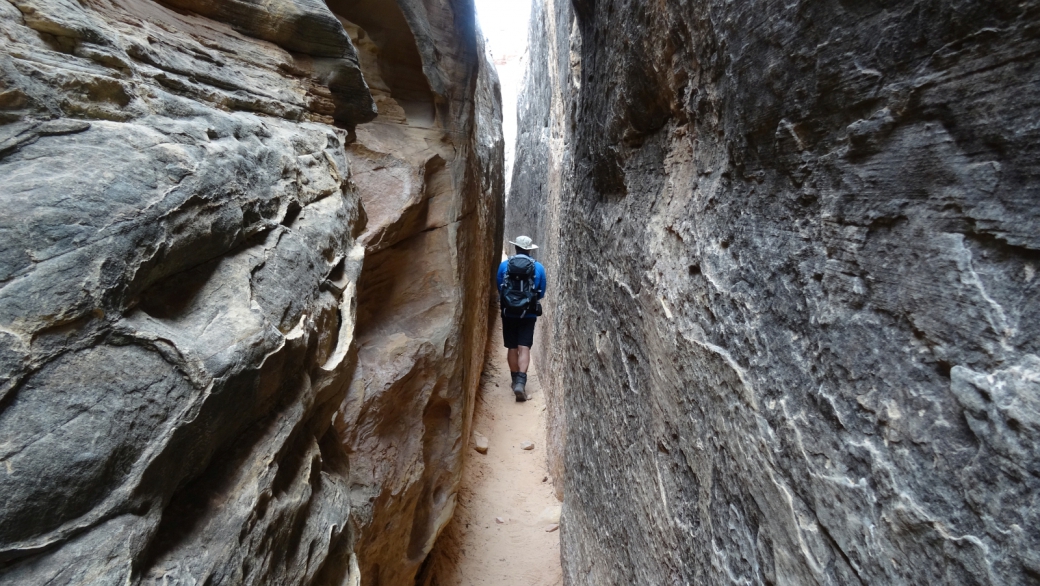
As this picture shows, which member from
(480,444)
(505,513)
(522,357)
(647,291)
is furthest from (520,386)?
(647,291)

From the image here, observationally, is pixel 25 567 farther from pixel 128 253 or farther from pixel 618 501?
pixel 618 501

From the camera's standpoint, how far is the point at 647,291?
6.54 ft

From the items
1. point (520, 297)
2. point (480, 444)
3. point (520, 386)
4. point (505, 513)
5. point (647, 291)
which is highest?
point (647, 291)

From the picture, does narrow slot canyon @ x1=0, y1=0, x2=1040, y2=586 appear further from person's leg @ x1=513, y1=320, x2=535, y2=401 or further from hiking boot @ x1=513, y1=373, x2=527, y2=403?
hiking boot @ x1=513, y1=373, x2=527, y2=403

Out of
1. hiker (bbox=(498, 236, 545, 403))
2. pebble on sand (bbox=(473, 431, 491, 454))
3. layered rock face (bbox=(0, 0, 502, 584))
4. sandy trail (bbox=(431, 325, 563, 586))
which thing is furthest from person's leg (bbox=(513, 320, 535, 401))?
layered rock face (bbox=(0, 0, 502, 584))

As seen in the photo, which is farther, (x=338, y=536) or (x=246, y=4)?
(x=246, y=4)

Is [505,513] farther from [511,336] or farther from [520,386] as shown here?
[511,336]

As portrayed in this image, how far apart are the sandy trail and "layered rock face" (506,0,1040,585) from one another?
6.74ft

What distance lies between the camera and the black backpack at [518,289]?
5.50 m

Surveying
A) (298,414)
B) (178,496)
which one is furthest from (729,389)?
(178,496)

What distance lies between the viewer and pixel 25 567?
85 centimetres

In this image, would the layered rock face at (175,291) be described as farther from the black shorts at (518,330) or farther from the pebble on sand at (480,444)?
the black shorts at (518,330)

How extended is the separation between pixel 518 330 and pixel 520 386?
30.1 inches

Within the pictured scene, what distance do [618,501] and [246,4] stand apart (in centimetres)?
266
